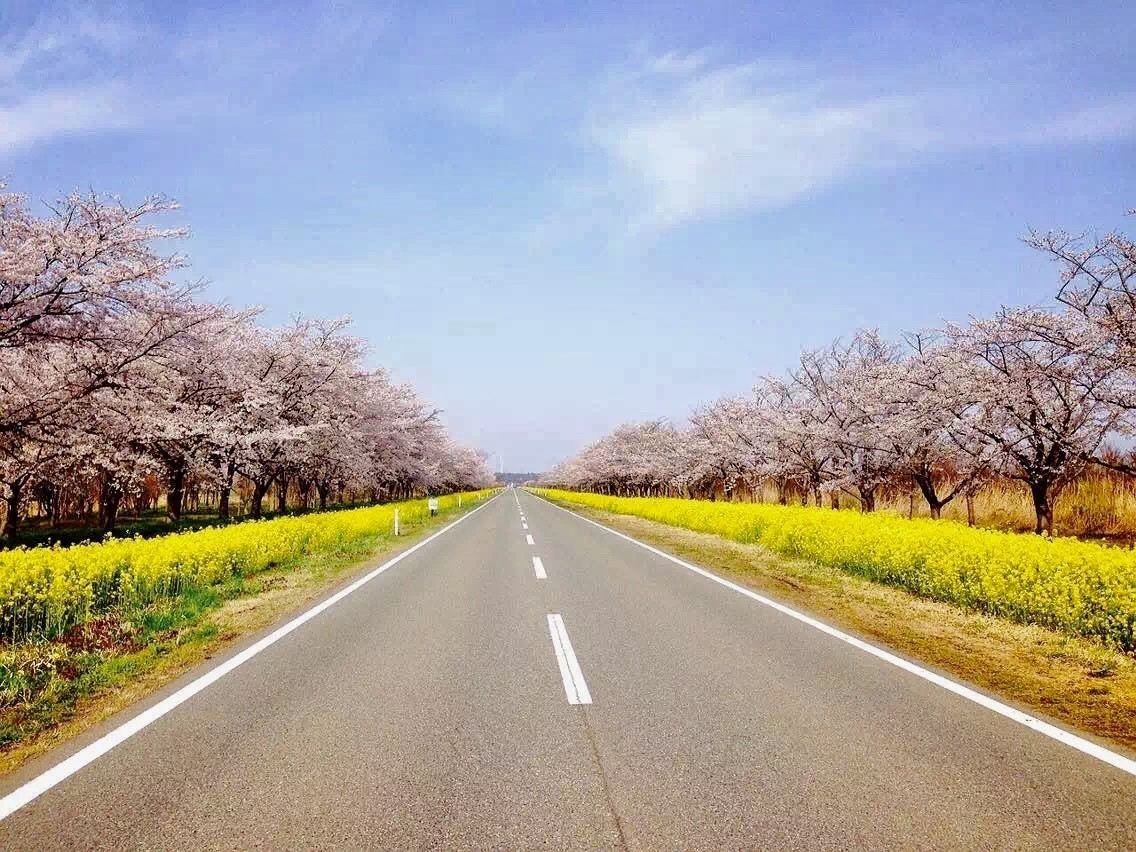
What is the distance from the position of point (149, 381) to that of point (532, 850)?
14072mm

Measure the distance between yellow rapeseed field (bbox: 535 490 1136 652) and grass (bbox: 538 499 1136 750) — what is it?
0.81ft

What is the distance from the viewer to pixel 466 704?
4.69 meters

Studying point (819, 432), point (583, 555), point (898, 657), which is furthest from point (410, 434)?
point (898, 657)

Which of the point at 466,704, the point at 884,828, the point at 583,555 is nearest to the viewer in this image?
the point at 884,828

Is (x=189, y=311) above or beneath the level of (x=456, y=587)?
above

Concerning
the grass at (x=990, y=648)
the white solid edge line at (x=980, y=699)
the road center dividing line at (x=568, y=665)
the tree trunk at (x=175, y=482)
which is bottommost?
the grass at (x=990, y=648)

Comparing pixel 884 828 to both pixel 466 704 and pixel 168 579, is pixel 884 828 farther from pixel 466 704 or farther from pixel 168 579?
pixel 168 579

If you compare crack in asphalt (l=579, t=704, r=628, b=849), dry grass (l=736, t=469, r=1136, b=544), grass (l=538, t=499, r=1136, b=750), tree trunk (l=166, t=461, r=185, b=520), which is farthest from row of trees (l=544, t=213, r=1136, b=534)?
tree trunk (l=166, t=461, r=185, b=520)

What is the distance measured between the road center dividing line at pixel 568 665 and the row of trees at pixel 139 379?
8799 mm

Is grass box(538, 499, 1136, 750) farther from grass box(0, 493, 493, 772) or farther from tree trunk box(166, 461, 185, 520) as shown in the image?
tree trunk box(166, 461, 185, 520)

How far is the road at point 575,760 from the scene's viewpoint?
295 centimetres

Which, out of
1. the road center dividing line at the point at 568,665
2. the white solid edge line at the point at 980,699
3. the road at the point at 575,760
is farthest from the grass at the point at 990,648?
the road center dividing line at the point at 568,665

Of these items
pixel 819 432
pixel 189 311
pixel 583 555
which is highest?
pixel 189 311

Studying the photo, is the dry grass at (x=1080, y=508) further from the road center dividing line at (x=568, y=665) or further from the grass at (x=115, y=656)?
the grass at (x=115, y=656)
